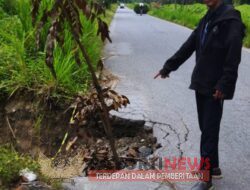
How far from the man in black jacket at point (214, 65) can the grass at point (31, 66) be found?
7.51ft

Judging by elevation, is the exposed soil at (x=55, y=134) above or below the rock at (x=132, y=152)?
below

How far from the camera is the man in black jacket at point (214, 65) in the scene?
150 inches

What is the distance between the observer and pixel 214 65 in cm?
396

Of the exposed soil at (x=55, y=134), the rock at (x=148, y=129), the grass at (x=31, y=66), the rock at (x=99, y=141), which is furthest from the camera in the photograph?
the grass at (x=31, y=66)

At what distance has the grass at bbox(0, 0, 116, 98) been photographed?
668 cm

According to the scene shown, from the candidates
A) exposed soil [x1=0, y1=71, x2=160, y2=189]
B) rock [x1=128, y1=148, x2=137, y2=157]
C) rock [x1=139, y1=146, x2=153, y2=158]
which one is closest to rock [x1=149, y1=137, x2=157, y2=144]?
exposed soil [x1=0, y1=71, x2=160, y2=189]

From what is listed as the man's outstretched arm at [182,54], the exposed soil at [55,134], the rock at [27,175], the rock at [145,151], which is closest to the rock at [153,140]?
the exposed soil at [55,134]

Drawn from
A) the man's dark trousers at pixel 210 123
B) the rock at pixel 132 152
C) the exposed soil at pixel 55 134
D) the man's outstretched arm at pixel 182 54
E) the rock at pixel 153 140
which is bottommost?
the exposed soil at pixel 55 134

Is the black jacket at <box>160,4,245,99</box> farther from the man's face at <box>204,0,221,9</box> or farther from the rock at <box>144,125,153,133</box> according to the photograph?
the rock at <box>144,125,153,133</box>

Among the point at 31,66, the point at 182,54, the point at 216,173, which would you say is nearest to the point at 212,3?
the point at 182,54

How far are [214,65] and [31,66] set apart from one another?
3.78 metres

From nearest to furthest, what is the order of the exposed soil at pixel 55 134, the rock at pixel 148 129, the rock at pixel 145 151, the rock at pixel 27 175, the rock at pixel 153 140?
1. the rock at pixel 27 175
2. the rock at pixel 145 151
3. the exposed soil at pixel 55 134
4. the rock at pixel 153 140
5. the rock at pixel 148 129

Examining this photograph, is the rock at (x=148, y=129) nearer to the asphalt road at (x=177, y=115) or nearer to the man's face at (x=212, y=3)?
the asphalt road at (x=177, y=115)

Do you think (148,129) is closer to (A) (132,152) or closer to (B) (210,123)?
(A) (132,152)
